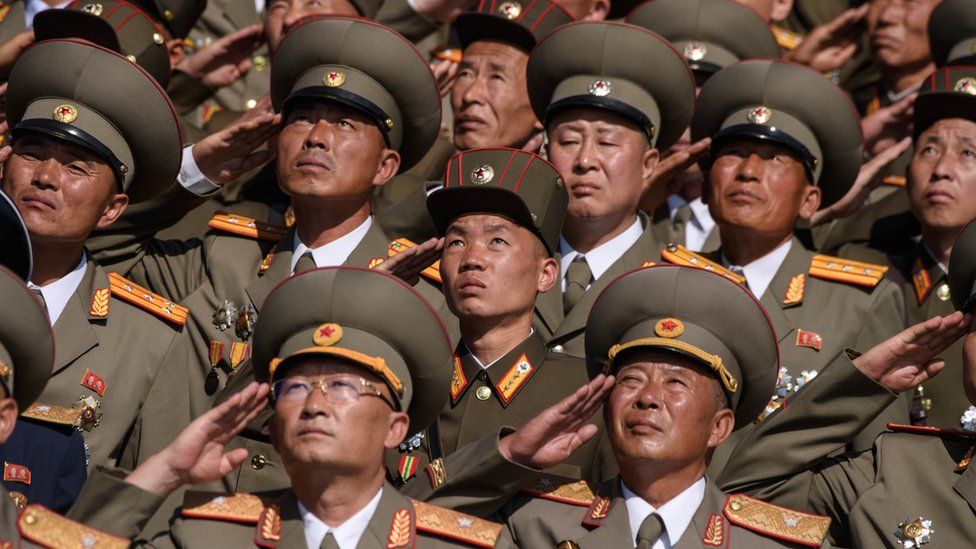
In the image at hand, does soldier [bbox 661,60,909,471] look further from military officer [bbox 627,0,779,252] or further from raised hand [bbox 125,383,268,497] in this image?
raised hand [bbox 125,383,268,497]

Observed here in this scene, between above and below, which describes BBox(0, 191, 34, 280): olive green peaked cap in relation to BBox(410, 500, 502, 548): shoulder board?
above

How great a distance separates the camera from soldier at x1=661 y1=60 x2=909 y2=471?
9664mm

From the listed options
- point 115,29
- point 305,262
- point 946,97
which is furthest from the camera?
point 115,29

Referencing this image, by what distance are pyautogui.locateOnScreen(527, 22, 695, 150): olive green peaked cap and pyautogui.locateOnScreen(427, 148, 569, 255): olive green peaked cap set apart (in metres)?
1.00

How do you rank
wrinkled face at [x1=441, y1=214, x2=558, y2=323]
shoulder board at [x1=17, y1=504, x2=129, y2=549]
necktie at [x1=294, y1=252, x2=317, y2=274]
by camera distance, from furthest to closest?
necktie at [x1=294, y1=252, x2=317, y2=274]
wrinkled face at [x1=441, y1=214, x2=558, y2=323]
shoulder board at [x1=17, y1=504, x2=129, y2=549]

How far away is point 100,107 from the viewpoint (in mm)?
9023

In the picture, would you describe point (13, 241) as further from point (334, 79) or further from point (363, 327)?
point (334, 79)

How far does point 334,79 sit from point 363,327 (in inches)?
94.3

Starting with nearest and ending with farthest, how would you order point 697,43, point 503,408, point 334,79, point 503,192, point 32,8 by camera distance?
point 503,408
point 503,192
point 334,79
point 697,43
point 32,8

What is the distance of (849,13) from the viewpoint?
41.6 ft

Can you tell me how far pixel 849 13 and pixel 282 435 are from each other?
681cm

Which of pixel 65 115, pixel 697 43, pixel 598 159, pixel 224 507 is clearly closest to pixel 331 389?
pixel 224 507

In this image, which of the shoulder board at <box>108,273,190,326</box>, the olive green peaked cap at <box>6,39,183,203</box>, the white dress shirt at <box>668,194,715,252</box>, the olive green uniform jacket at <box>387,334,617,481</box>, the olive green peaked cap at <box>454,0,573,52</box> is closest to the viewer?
the olive green uniform jacket at <box>387,334,617,481</box>

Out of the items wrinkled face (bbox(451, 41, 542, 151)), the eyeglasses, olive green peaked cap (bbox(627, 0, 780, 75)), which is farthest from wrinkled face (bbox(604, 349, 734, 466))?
olive green peaked cap (bbox(627, 0, 780, 75))
